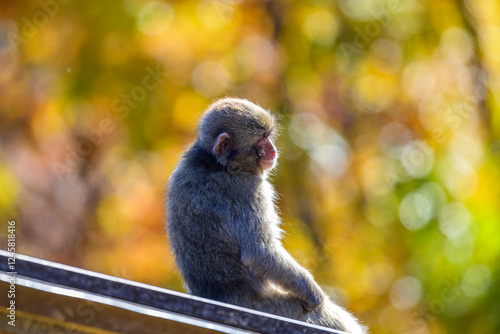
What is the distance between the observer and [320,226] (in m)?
9.27

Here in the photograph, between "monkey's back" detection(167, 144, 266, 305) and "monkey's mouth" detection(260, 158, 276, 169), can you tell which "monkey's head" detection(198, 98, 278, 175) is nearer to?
"monkey's mouth" detection(260, 158, 276, 169)

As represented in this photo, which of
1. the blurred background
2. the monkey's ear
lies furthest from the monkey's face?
the blurred background

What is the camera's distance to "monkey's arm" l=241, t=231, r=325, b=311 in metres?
3.79

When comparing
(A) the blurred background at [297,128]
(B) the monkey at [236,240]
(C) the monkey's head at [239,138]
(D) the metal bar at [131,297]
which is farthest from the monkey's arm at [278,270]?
(A) the blurred background at [297,128]

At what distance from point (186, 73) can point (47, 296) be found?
689cm

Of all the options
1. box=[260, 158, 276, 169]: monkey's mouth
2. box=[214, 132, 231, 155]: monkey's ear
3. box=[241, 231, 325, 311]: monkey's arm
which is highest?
box=[260, 158, 276, 169]: monkey's mouth

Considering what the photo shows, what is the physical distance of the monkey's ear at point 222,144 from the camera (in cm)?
417

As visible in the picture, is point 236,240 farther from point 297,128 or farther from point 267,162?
point 297,128

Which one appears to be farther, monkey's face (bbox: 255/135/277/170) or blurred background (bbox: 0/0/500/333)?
blurred background (bbox: 0/0/500/333)

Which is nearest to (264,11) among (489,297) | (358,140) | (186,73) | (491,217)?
(186,73)

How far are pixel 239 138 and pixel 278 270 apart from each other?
965 mm

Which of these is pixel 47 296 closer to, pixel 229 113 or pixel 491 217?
pixel 229 113

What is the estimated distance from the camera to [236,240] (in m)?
3.86

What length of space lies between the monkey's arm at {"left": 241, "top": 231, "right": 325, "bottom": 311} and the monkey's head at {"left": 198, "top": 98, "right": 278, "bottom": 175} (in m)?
0.58
